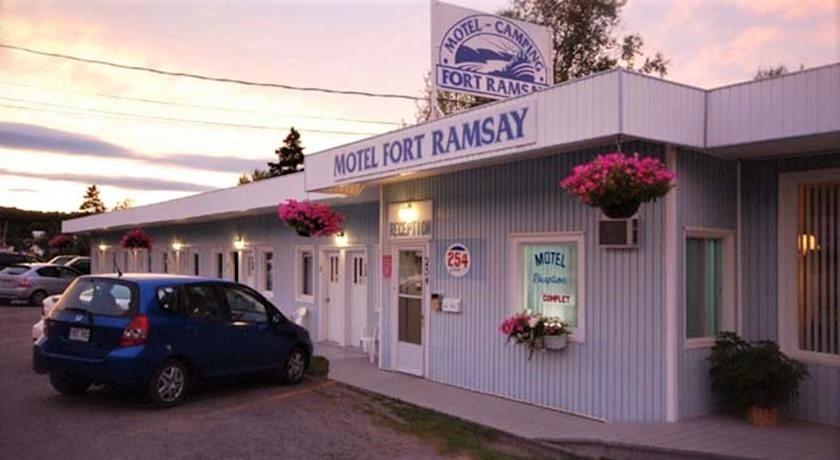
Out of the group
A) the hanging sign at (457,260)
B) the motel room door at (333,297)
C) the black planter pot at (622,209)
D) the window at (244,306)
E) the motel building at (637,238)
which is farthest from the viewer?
the motel room door at (333,297)

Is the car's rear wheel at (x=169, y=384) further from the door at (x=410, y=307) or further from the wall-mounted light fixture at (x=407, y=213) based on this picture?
the wall-mounted light fixture at (x=407, y=213)

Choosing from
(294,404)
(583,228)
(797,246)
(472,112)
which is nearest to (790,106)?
(797,246)

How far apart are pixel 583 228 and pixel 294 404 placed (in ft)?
13.6

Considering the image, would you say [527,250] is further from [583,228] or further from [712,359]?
[712,359]

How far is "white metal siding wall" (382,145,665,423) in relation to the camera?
7664mm

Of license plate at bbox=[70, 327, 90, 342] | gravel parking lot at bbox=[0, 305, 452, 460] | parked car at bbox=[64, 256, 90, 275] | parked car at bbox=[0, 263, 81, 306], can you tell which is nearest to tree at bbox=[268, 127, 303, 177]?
parked car at bbox=[64, 256, 90, 275]

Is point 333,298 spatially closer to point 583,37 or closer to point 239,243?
point 239,243

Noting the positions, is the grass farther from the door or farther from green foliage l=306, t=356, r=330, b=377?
green foliage l=306, t=356, r=330, b=377

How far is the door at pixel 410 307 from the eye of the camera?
11031 millimetres

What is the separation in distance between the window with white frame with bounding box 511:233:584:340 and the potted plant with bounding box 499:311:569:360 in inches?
6.5

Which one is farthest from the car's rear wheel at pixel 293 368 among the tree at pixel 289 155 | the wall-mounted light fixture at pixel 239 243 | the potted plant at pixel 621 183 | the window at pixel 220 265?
the tree at pixel 289 155

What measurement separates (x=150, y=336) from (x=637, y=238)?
5531mm

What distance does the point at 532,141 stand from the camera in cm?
784

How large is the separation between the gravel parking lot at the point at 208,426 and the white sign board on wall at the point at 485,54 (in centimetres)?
477
